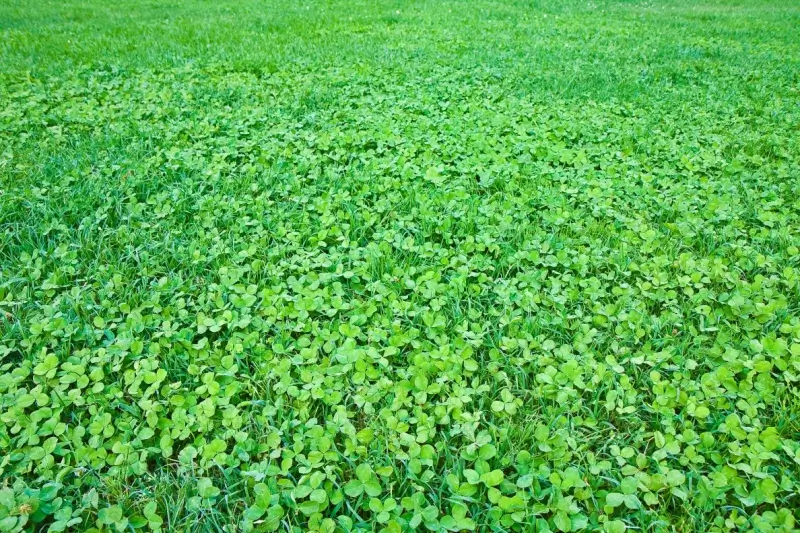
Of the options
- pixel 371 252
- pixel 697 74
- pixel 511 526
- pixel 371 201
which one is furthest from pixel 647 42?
pixel 511 526

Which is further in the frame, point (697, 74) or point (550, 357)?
point (697, 74)

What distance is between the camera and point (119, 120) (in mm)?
4852

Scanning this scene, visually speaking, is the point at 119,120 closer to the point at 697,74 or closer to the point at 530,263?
the point at 530,263

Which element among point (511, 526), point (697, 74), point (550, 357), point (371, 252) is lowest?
point (511, 526)

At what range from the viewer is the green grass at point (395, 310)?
186 centimetres

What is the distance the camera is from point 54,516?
5.69 ft

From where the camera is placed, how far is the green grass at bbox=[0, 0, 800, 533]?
6.09 ft

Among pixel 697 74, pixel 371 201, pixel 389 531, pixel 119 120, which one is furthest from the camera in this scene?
pixel 697 74

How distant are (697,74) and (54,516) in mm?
7902

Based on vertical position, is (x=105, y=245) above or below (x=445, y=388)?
above

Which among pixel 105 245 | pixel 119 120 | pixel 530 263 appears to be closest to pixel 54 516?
pixel 105 245

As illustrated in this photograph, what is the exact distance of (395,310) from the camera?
8.79 ft

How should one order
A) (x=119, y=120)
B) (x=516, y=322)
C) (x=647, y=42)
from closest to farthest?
(x=516, y=322) → (x=119, y=120) → (x=647, y=42)

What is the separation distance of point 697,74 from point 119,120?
6930 mm
